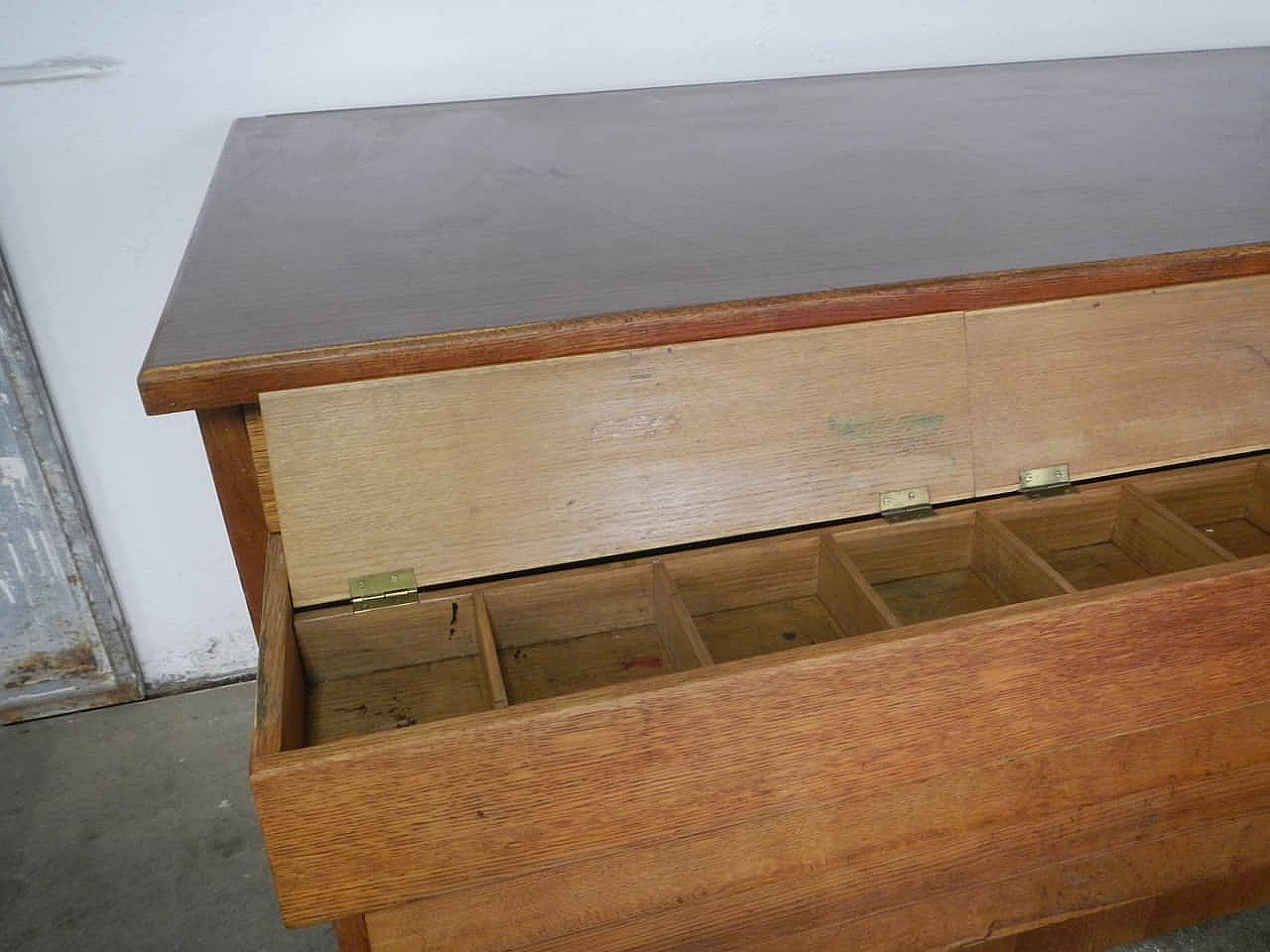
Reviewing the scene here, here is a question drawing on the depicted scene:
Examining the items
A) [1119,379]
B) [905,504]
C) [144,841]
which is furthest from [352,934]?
[144,841]

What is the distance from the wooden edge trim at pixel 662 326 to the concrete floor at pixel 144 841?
34.2 inches

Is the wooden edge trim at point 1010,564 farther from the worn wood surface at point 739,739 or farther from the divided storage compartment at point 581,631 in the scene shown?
the divided storage compartment at point 581,631

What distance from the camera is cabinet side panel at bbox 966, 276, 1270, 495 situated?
3.15 ft

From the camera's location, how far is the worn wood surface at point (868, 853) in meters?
0.80

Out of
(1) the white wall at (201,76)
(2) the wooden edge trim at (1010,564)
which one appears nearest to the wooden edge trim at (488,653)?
(2) the wooden edge trim at (1010,564)

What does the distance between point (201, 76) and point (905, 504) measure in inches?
44.3

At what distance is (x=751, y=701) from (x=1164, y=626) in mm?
337

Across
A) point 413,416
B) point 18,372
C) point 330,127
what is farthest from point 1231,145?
point 18,372

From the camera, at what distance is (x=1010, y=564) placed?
957 mm

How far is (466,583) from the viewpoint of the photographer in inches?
36.4

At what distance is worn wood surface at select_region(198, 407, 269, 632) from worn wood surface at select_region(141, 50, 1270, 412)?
0.08 m

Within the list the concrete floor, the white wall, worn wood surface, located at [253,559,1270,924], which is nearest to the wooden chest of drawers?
worn wood surface, located at [253,559,1270,924]

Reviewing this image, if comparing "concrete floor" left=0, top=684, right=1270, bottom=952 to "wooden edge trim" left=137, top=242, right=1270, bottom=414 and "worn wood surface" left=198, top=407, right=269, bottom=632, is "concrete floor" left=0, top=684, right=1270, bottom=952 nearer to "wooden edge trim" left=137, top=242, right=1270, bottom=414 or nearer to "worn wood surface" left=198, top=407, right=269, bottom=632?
"worn wood surface" left=198, top=407, right=269, bottom=632

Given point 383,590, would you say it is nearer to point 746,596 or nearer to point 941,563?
point 746,596
